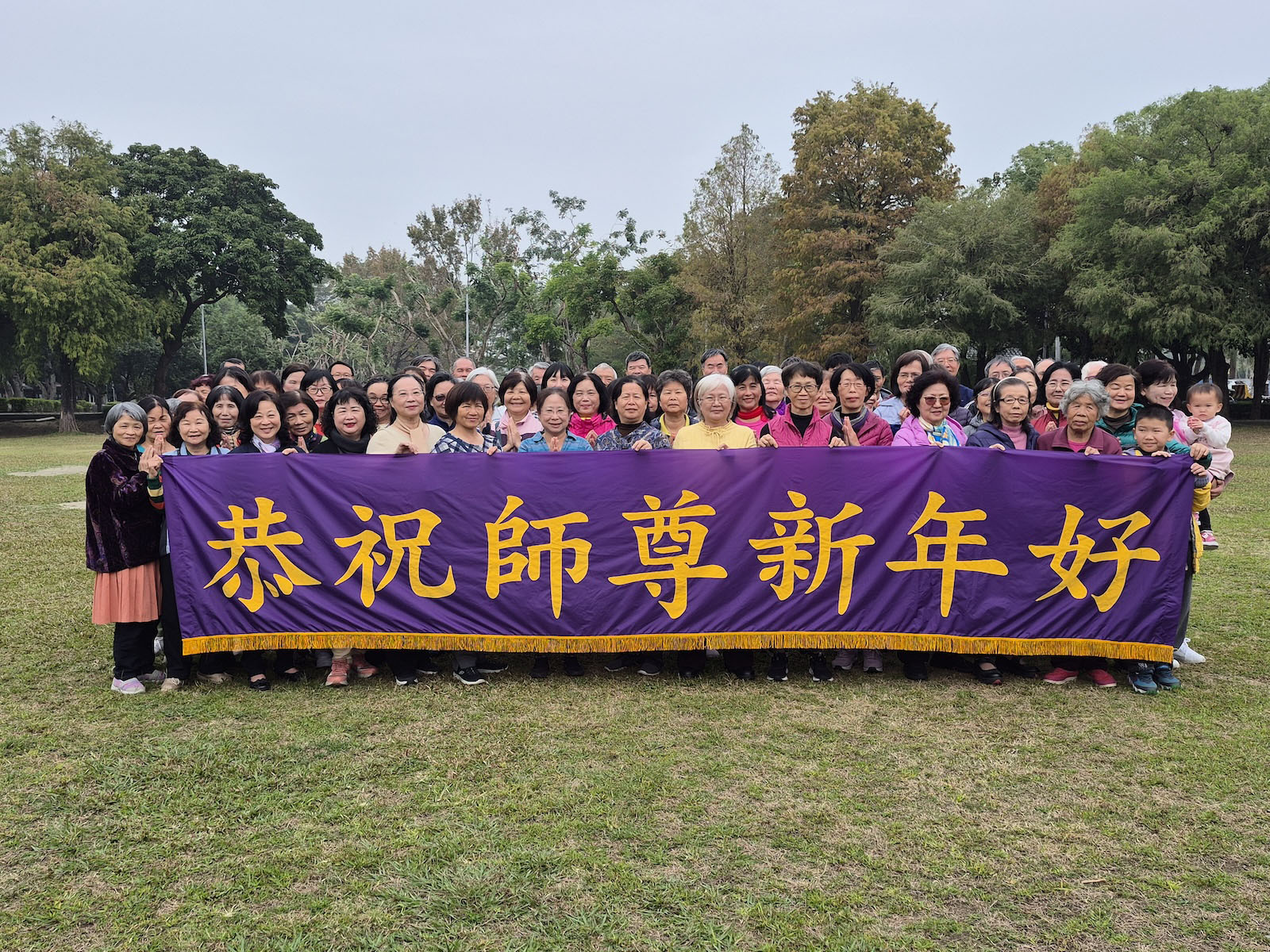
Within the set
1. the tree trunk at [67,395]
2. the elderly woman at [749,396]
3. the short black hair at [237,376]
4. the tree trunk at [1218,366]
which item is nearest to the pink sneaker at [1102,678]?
the elderly woman at [749,396]

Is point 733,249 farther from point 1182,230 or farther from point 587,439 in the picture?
point 587,439

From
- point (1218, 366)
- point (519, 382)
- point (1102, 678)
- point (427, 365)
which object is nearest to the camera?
point (1102, 678)

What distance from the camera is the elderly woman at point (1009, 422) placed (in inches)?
178

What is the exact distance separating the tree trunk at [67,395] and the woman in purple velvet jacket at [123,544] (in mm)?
28374

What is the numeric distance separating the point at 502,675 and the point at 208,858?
1896mm

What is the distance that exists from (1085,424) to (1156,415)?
14.7 inches

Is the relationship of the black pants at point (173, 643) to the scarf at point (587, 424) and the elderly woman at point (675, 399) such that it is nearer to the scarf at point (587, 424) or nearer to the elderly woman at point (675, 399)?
the scarf at point (587, 424)

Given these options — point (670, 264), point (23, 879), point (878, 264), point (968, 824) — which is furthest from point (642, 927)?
point (670, 264)

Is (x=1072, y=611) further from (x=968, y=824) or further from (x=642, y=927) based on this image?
(x=642, y=927)

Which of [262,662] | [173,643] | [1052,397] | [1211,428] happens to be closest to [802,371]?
[1052,397]

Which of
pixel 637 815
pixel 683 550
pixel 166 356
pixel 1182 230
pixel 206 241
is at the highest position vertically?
pixel 206 241

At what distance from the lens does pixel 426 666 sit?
455 centimetres

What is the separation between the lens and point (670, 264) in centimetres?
2914

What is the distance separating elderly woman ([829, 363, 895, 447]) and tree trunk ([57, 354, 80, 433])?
30.6 metres
